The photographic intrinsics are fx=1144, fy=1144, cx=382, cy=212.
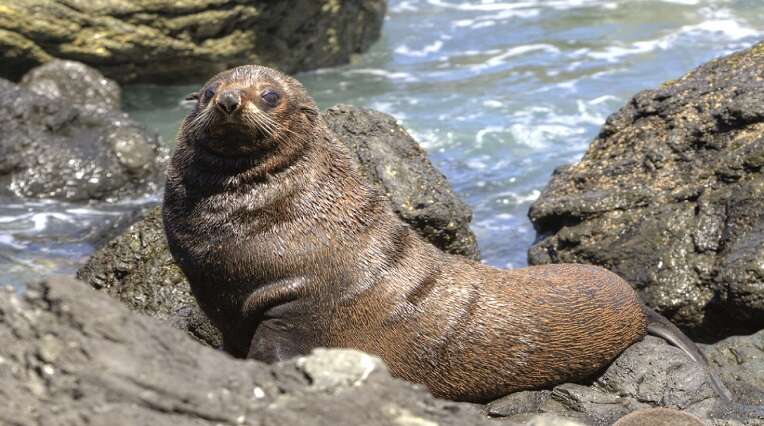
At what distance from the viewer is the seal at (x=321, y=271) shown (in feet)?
20.4

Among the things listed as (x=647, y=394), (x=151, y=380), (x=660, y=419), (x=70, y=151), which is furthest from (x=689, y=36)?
(x=151, y=380)

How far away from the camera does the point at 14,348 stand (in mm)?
3473

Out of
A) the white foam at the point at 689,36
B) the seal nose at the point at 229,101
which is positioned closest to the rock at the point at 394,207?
the seal nose at the point at 229,101

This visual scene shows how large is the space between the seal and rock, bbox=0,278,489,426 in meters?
2.48

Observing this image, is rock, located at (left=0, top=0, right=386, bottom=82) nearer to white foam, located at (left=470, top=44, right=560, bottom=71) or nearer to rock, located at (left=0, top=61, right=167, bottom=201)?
rock, located at (left=0, top=61, right=167, bottom=201)

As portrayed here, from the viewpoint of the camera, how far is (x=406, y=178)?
27.5ft

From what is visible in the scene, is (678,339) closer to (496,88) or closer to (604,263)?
(604,263)

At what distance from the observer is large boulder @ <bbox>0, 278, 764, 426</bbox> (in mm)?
3318

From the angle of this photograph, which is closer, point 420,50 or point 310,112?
point 310,112

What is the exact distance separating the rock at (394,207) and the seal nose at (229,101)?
1.85m

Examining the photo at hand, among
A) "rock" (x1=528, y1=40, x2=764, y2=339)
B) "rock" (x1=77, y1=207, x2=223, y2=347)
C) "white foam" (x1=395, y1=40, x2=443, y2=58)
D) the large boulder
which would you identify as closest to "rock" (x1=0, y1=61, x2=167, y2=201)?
"rock" (x1=77, y1=207, x2=223, y2=347)

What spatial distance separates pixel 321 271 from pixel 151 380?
2.93m

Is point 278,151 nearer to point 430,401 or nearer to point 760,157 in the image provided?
point 430,401

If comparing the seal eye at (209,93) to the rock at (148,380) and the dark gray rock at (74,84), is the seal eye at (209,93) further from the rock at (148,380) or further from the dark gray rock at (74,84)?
the dark gray rock at (74,84)
